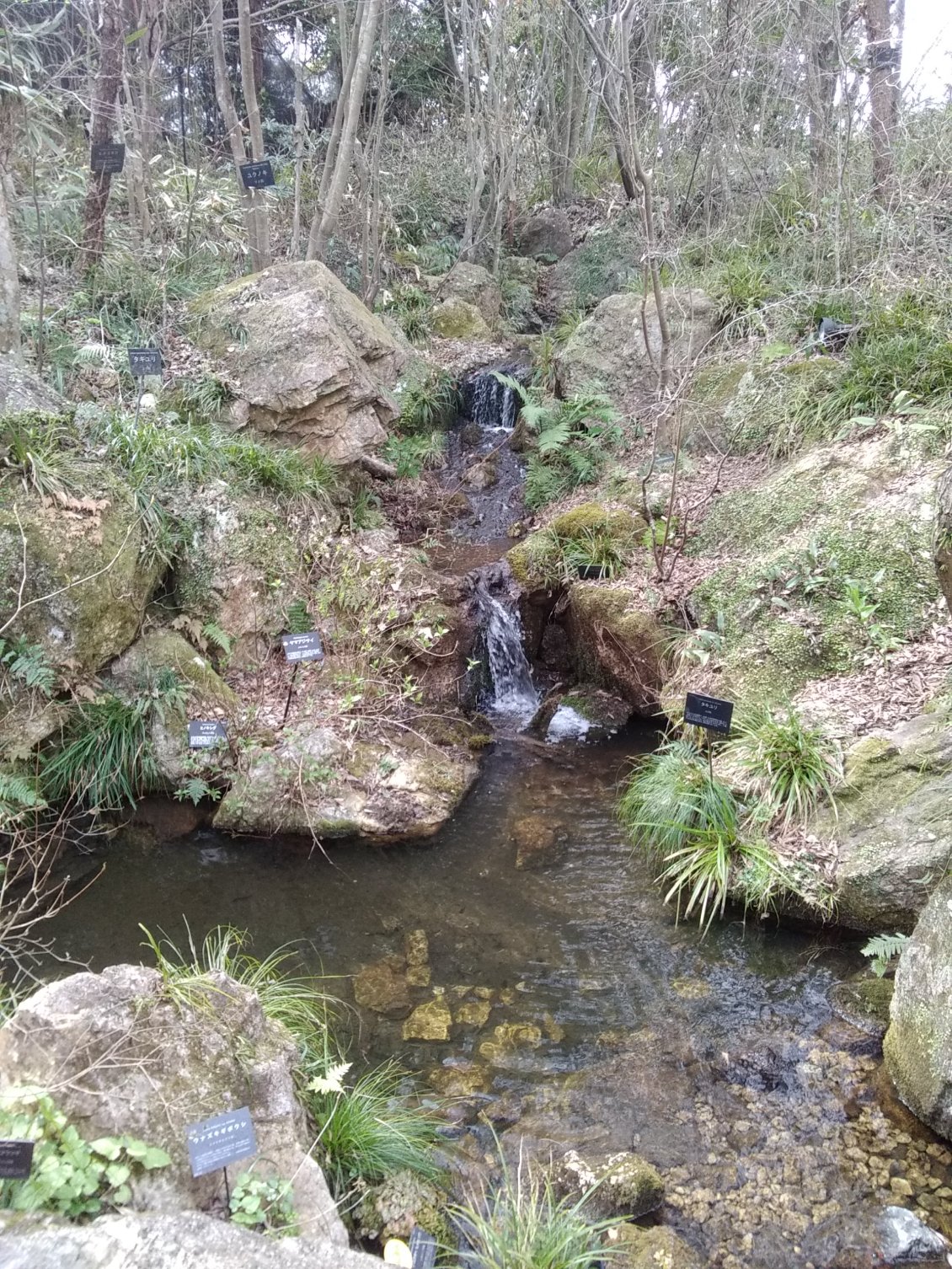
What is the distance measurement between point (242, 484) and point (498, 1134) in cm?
492

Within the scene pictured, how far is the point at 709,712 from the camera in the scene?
4.25 meters

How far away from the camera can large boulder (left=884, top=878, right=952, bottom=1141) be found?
3047mm

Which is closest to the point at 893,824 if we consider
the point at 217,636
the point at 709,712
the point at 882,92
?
the point at 709,712

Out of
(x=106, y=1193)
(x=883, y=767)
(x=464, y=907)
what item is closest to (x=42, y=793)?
(x=464, y=907)

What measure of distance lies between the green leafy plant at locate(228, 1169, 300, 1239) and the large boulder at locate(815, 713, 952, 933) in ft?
9.64

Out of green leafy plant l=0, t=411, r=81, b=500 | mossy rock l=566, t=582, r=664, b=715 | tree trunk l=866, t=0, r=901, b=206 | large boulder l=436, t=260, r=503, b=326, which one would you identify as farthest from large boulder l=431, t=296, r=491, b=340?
green leafy plant l=0, t=411, r=81, b=500

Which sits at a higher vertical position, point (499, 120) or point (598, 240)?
point (499, 120)

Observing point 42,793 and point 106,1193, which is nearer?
point 106,1193

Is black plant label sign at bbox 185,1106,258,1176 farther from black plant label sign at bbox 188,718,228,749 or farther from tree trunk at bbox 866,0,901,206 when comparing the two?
tree trunk at bbox 866,0,901,206

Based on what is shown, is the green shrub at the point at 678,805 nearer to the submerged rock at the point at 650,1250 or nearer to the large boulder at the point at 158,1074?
the submerged rock at the point at 650,1250

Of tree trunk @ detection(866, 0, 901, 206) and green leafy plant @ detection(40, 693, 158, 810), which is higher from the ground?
tree trunk @ detection(866, 0, 901, 206)

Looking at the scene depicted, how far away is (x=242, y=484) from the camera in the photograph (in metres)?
6.52

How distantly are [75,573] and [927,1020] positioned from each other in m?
5.05

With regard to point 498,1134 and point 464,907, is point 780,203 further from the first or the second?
point 498,1134
